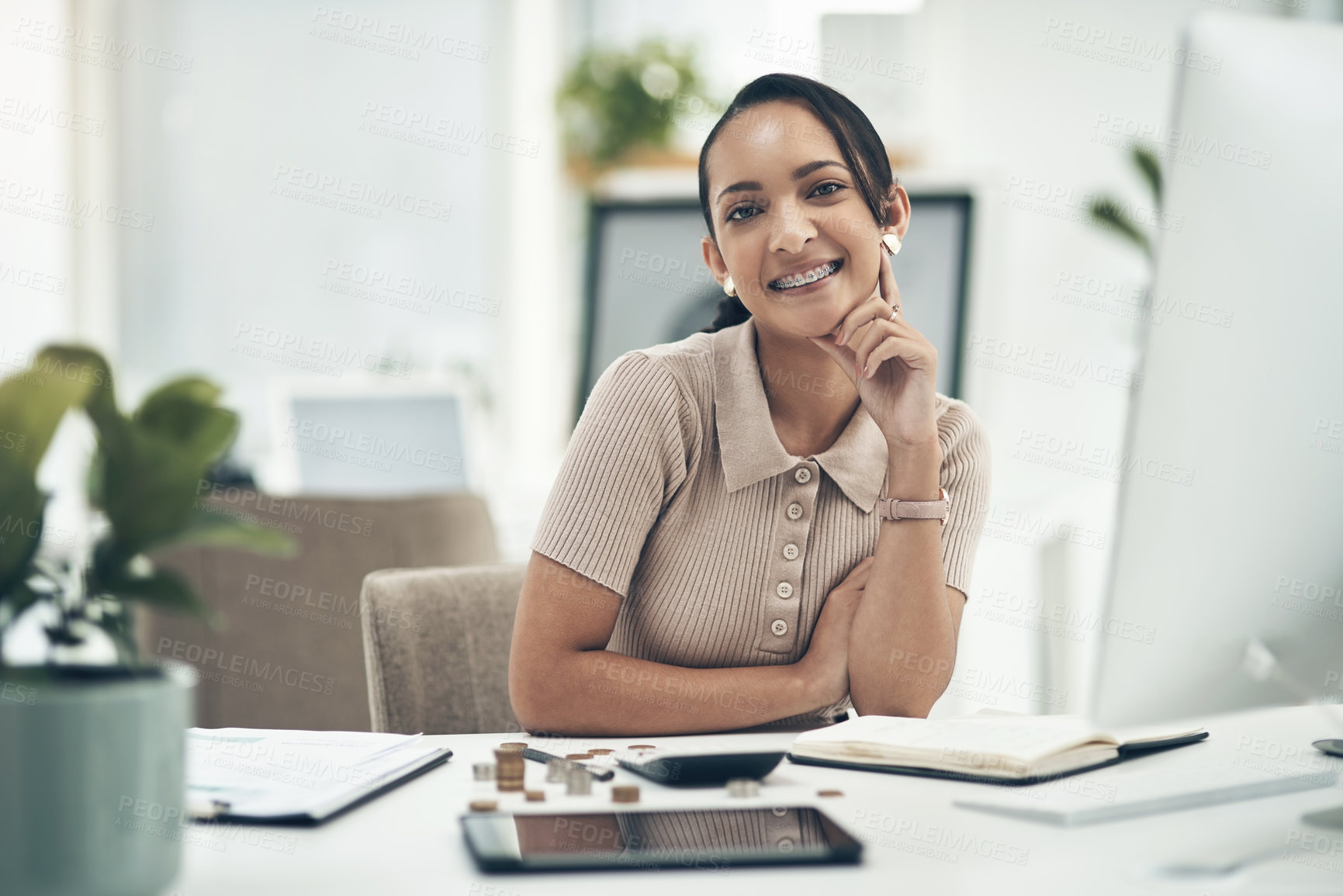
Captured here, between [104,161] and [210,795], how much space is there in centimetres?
400

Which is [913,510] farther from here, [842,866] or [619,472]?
[842,866]

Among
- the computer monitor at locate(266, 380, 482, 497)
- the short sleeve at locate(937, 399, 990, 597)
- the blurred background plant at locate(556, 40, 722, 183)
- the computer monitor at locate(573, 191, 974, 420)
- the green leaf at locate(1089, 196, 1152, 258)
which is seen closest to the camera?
the short sleeve at locate(937, 399, 990, 597)

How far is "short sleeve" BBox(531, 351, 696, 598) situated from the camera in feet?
4.16

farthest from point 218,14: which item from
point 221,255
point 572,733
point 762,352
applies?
point 572,733

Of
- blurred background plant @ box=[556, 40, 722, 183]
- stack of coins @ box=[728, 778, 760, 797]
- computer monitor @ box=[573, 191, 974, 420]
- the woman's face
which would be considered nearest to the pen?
stack of coins @ box=[728, 778, 760, 797]

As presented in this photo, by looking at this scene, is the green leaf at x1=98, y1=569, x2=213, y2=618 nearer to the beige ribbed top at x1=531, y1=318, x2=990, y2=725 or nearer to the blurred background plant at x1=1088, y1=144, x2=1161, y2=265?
the beige ribbed top at x1=531, y1=318, x2=990, y2=725

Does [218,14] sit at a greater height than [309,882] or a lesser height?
greater

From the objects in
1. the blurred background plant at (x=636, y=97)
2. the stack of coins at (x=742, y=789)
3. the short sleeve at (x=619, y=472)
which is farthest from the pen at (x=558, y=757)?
the blurred background plant at (x=636, y=97)

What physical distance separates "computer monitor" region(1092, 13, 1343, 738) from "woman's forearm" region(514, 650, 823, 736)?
538 millimetres

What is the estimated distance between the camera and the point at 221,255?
427cm

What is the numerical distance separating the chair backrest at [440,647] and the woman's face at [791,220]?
0.49 meters

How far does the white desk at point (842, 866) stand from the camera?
0.68 m

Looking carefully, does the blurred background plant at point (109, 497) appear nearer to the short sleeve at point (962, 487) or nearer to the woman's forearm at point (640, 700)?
the woman's forearm at point (640, 700)

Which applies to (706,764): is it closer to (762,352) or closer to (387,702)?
(387,702)
